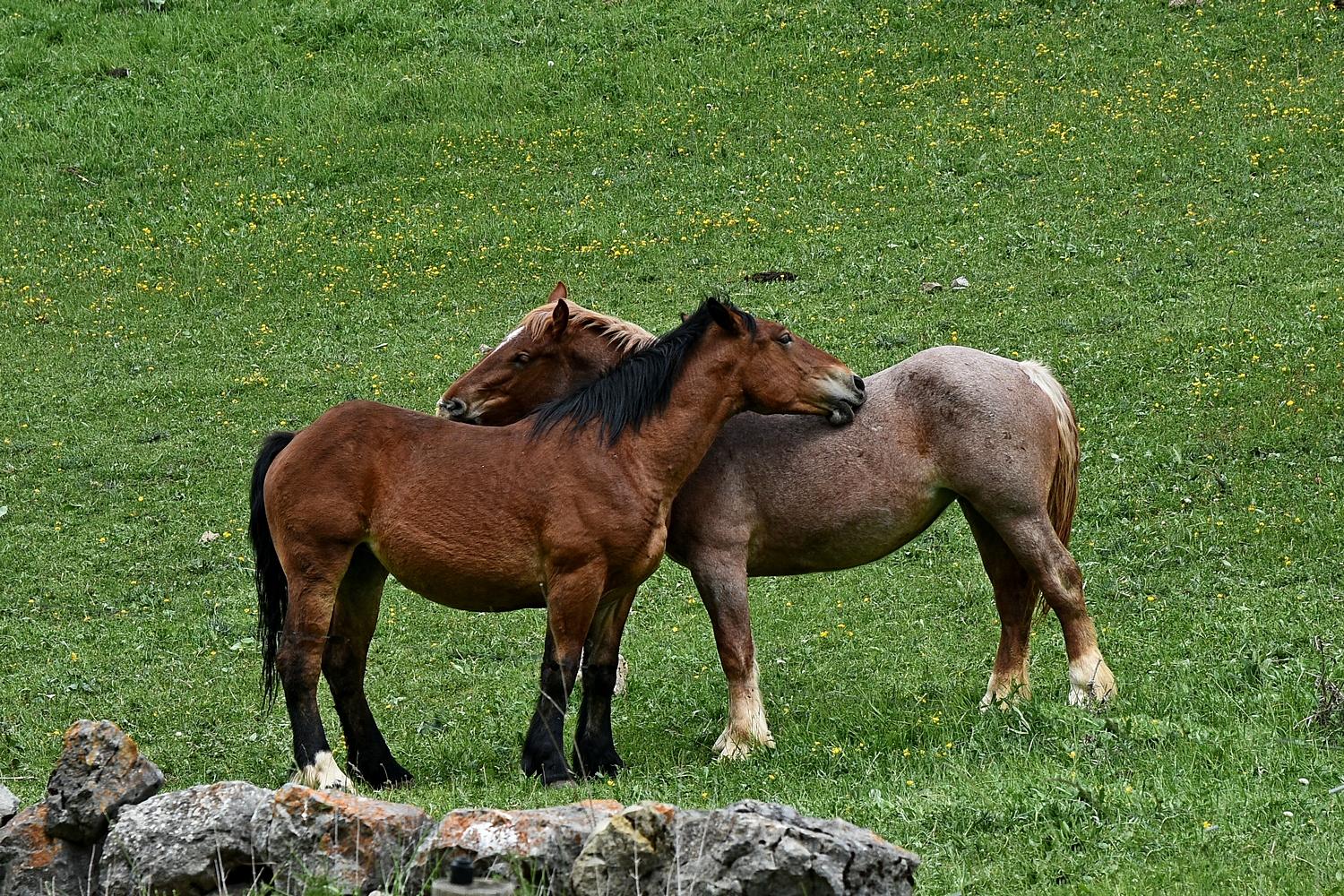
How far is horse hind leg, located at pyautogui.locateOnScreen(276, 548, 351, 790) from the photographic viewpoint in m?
7.95

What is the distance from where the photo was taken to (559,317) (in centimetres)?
898

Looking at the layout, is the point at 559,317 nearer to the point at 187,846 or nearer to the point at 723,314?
the point at 723,314

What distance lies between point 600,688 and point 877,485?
6.49ft

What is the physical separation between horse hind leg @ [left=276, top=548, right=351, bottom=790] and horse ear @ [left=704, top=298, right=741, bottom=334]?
241cm

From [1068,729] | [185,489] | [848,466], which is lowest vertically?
[185,489]

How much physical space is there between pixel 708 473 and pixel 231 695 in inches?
173

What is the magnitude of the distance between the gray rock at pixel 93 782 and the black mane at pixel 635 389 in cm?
315

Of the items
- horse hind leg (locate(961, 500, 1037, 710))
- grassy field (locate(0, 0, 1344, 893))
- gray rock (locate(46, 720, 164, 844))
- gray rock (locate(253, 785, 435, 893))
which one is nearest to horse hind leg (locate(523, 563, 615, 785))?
grassy field (locate(0, 0, 1344, 893))

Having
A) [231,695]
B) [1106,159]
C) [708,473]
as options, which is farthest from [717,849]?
[1106,159]

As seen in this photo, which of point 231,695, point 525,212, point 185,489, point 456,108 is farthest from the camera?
point 456,108

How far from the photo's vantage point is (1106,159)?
73.8ft

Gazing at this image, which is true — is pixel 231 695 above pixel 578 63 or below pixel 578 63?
below

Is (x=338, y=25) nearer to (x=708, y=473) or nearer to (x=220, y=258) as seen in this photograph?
(x=220, y=258)

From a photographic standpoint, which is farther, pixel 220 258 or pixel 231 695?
pixel 220 258
